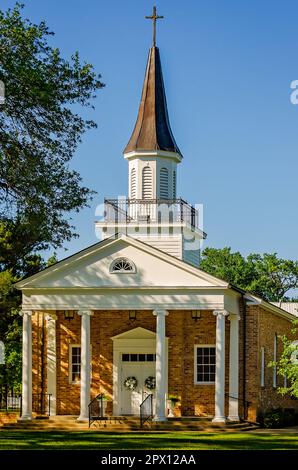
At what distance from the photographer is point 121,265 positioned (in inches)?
1778

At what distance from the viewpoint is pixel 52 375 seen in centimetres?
4781

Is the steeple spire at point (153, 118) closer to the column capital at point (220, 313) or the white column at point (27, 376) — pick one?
the column capital at point (220, 313)

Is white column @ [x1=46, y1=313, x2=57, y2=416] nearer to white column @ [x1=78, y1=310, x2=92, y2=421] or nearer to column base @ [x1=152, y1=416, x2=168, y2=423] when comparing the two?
white column @ [x1=78, y1=310, x2=92, y2=421]

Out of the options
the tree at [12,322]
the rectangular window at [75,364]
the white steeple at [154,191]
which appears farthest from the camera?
the tree at [12,322]

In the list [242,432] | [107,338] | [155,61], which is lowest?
[242,432]

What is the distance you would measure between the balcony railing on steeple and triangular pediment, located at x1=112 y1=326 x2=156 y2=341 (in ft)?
A: 17.4

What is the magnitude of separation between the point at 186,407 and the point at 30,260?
1806 centimetres

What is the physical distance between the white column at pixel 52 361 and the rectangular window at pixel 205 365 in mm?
5624

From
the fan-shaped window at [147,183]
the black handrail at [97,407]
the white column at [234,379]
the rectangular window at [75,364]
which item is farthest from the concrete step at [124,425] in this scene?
the fan-shaped window at [147,183]

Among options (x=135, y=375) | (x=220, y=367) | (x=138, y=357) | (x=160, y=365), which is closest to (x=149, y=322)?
(x=138, y=357)

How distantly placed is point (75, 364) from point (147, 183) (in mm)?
8656

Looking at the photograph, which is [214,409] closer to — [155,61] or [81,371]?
[81,371]

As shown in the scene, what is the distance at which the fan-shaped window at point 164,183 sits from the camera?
51.7 metres
